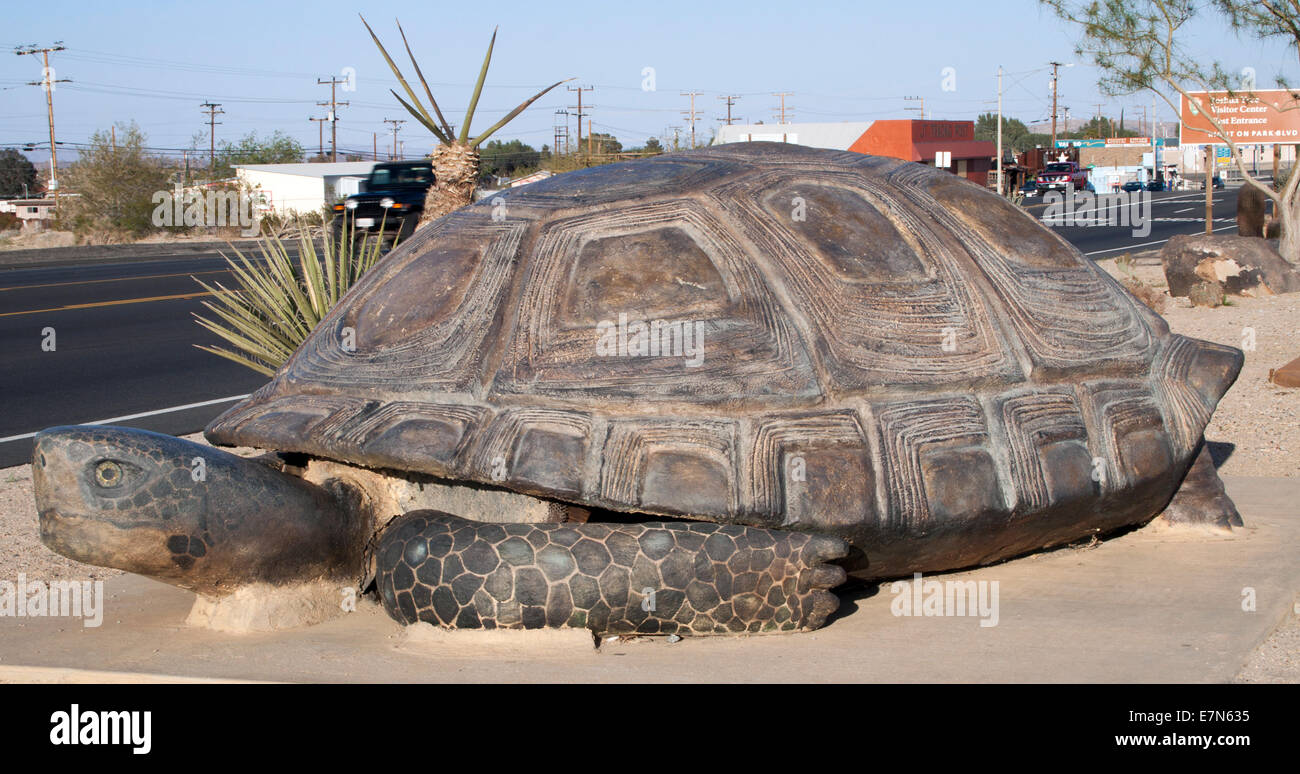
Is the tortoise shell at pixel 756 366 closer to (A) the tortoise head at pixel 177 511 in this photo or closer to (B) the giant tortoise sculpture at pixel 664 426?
(B) the giant tortoise sculpture at pixel 664 426

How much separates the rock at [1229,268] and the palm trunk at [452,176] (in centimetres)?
1179

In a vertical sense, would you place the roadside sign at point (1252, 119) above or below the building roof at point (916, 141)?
below

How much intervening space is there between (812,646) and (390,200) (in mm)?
21067

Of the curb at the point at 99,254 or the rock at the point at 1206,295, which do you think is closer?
the rock at the point at 1206,295

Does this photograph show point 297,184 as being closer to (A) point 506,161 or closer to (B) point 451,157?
(A) point 506,161

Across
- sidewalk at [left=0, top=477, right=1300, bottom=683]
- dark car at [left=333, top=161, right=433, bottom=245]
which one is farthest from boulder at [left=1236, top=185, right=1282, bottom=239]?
sidewalk at [left=0, top=477, right=1300, bottom=683]

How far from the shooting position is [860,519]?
374 cm

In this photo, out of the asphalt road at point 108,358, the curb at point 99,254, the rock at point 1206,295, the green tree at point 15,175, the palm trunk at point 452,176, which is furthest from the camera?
the green tree at point 15,175

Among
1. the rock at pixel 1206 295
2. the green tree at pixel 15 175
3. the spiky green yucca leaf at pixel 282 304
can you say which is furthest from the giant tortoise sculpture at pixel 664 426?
the green tree at pixel 15 175

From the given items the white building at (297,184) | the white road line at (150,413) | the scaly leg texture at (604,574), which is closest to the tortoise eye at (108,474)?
the scaly leg texture at (604,574)

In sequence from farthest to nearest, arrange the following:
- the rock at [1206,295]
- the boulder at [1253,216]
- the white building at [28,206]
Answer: the white building at [28,206], the boulder at [1253,216], the rock at [1206,295]

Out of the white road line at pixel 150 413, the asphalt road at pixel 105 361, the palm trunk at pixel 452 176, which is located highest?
the palm trunk at pixel 452 176

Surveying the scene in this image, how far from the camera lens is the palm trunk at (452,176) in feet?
28.6
